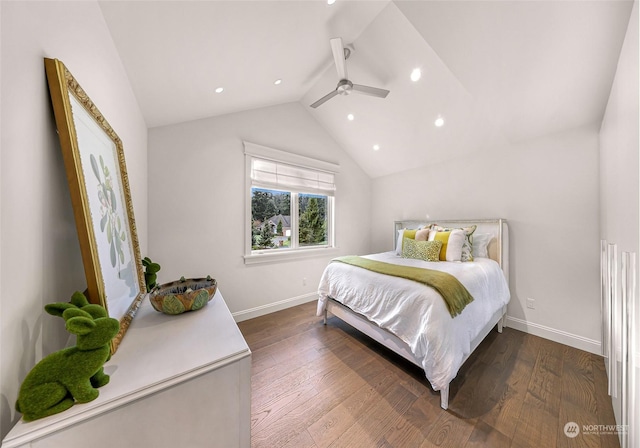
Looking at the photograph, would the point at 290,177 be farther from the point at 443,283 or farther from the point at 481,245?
the point at 481,245

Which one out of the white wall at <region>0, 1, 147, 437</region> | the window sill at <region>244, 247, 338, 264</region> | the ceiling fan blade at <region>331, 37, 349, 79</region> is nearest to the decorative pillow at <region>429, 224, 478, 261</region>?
the window sill at <region>244, 247, 338, 264</region>

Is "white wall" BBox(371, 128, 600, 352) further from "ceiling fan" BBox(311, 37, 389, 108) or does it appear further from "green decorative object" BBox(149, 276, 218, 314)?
"green decorative object" BBox(149, 276, 218, 314)

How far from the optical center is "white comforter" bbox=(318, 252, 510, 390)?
1470 mm

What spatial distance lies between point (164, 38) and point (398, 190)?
3430mm

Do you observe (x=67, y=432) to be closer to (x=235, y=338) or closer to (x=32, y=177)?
(x=235, y=338)

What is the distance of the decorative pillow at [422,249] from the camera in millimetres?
2551

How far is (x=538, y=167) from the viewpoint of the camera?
2406 mm

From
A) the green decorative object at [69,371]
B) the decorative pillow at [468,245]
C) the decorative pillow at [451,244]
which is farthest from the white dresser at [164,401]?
the decorative pillow at [468,245]

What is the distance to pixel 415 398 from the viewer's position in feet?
5.20

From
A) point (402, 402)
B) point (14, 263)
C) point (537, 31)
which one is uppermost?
point (537, 31)

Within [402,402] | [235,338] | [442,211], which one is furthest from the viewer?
[442,211]

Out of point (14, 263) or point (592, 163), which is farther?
point (592, 163)

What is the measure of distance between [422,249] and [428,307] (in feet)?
4.00

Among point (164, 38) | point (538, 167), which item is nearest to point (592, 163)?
point (538, 167)
